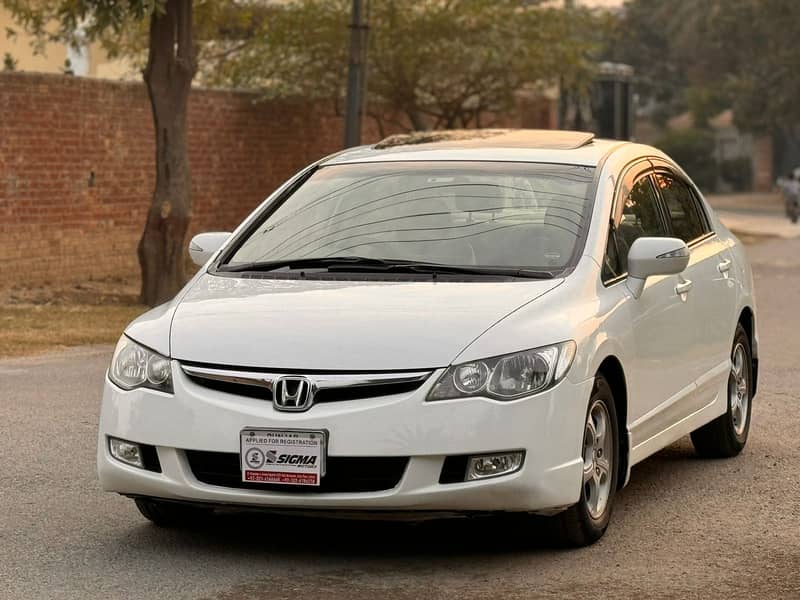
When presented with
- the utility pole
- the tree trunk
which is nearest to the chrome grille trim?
the tree trunk

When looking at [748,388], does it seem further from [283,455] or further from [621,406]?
[283,455]

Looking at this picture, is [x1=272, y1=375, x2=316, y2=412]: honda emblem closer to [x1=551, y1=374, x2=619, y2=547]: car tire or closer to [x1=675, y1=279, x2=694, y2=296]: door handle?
[x1=551, y1=374, x2=619, y2=547]: car tire

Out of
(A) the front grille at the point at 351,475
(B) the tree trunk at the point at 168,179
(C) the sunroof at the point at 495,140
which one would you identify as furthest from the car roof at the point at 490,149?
(B) the tree trunk at the point at 168,179

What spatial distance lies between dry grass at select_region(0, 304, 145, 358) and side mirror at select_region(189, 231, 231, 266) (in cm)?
643

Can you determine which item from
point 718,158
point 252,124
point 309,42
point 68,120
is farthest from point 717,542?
point 718,158

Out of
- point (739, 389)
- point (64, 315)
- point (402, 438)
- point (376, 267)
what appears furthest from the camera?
point (64, 315)

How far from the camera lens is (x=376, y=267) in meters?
7.34

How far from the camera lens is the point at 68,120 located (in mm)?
21453

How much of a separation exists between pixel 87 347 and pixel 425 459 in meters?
9.05

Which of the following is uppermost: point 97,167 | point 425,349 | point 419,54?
point 425,349

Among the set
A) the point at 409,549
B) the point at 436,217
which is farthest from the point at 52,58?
the point at 409,549

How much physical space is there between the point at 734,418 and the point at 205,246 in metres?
3.00

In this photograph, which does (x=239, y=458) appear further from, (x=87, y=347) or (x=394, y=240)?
(x=87, y=347)

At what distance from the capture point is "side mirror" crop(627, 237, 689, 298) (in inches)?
295
